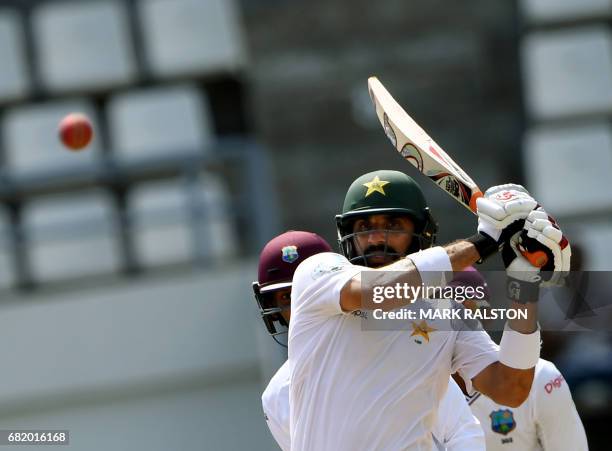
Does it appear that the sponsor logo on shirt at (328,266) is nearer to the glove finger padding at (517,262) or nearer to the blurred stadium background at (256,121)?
the glove finger padding at (517,262)

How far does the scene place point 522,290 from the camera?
2.68 metres

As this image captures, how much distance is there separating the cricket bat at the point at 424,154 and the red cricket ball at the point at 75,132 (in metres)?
2.40

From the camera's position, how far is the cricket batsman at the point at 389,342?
8.79 ft

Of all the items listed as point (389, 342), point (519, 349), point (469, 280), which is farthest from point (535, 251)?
point (469, 280)

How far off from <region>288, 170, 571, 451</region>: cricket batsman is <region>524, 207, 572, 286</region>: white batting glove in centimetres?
6

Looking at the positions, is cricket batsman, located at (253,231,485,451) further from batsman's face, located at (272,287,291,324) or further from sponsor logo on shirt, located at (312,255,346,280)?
sponsor logo on shirt, located at (312,255,346,280)

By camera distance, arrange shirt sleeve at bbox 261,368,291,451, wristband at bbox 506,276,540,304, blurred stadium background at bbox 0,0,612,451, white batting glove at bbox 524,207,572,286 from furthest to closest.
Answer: blurred stadium background at bbox 0,0,612,451
shirt sleeve at bbox 261,368,291,451
wristband at bbox 506,276,540,304
white batting glove at bbox 524,207,572,286

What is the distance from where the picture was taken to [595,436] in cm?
699

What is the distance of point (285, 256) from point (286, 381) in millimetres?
414

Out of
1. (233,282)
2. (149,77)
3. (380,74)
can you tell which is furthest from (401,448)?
(149,77)

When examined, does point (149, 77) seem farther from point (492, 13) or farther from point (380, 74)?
point (492, 13)

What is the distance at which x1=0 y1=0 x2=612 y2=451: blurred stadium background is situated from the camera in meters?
7.16

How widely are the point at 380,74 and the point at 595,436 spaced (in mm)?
2615

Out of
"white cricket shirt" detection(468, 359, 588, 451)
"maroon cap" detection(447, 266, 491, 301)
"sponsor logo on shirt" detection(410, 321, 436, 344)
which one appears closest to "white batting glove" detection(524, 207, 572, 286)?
"sponsor logo on shirt" detection(410, 321, 436, 344)
